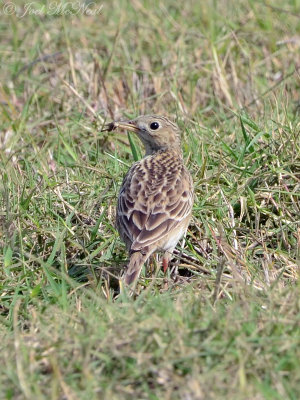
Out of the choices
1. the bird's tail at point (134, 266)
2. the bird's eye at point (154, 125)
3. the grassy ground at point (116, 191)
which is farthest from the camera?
the bird's eye at point (154, 125)

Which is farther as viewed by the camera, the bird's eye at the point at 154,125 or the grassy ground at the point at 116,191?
the bird's eye at the point at 154,125

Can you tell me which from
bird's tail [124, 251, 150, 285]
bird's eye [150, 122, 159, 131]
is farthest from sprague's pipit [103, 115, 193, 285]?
bird's eye [150, 122, 159, 131]

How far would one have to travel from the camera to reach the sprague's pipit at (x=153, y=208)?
5.49m

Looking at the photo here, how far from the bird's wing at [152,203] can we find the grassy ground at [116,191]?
334mm

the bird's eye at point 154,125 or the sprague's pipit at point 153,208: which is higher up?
the bird's eye at point 154,125

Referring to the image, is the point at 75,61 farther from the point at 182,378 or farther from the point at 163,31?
the point at 182,378

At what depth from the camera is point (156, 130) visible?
21.7 ft

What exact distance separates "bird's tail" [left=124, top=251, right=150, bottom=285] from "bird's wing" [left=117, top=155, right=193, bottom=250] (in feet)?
0.19

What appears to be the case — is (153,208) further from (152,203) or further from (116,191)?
(116,191)

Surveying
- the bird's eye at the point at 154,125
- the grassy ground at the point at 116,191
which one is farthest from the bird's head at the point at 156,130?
the grassy ground at the point at 116,191

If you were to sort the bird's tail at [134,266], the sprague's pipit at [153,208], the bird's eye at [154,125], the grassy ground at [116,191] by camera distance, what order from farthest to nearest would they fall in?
1. the bird's eye at [154,125]
2. the sprague's pipit at [153,208]
3. the bird's tail at [134,266]
4. the grassy ground at [116,191]

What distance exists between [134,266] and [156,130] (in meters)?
1.56

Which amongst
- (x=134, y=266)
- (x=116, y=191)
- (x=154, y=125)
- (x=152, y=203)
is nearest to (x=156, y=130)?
(x=154, y=125)

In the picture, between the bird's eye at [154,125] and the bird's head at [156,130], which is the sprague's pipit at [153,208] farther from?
the bird's eye at [154,125]
